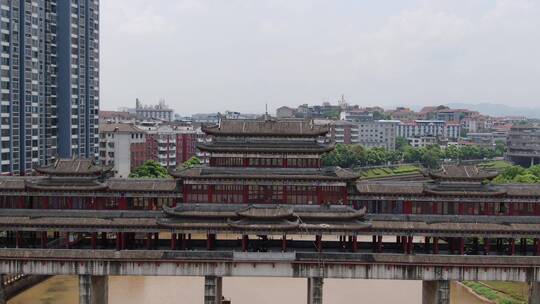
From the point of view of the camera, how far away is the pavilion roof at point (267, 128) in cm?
4288

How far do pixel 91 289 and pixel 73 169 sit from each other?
938cm

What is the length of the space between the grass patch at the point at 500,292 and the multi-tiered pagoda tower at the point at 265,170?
55.5ft

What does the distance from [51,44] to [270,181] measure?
46261 mm

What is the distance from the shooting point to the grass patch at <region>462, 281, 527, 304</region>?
47.0m

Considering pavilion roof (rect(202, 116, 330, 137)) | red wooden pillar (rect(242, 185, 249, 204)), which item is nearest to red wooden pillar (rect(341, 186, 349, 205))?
pavilion roof (rect(202, 116, 330, 137))

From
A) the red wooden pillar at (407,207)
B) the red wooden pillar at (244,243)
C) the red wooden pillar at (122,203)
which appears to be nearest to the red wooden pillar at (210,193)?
the red wooden pillar at (244,243)

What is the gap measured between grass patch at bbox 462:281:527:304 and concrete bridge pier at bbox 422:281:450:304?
1053cm

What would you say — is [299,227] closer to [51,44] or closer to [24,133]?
[24,133]

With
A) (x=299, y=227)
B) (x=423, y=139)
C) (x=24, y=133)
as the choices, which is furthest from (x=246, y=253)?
(x=423, y=139)

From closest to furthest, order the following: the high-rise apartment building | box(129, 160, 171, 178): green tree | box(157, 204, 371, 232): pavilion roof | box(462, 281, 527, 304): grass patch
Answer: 1. box(157, 204, 371, 232): pavilion roof
2. box(462, 281, 527, 304): grass patch
3. the high-rise apartment building
4. box(129, 160, 171, 178): green tree

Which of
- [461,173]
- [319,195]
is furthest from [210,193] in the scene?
[461,173]

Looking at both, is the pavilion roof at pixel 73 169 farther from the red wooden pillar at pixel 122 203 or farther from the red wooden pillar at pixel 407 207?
the red wooden pillar at pixel 407 207

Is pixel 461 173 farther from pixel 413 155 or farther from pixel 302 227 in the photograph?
pixel 413 155

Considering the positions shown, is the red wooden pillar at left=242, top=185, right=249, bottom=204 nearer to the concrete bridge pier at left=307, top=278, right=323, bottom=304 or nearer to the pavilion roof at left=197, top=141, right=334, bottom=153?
the pavilion roof at left=197, top=141, right=334, bottom=153
